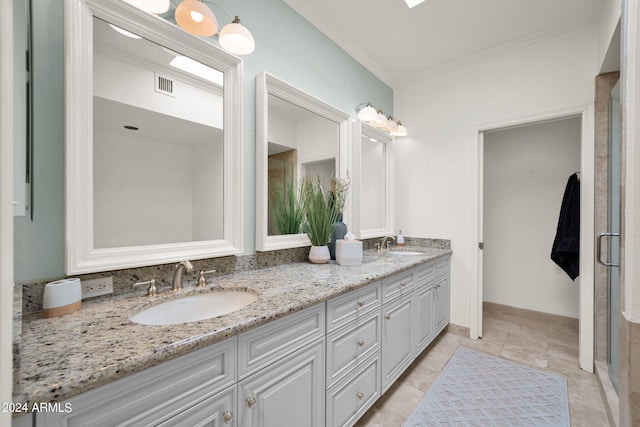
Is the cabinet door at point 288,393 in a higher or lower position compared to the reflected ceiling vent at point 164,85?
lower

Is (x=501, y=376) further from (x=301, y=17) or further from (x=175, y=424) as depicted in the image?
(x=301, y=17)

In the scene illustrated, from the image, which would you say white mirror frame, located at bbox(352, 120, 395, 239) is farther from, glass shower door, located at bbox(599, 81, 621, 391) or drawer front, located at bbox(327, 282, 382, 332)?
glass shower door, located at bbox(599, 81, 621, 391)

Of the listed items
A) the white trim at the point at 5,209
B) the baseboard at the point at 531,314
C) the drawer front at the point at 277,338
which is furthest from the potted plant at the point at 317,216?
the baseboard at the point at 531,314

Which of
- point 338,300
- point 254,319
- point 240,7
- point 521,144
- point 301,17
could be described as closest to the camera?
point 254,319

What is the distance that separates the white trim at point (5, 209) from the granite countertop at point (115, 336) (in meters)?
0.20

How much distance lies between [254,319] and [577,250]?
2.79 m

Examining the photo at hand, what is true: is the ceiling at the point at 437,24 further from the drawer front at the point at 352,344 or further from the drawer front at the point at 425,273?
the drawer front at the point at 352,344

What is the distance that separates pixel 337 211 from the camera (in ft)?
6.59

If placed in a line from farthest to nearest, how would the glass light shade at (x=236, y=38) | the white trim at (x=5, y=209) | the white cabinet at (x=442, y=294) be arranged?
1. the white cabinet at (x=442, y=294)
2. the glass light shade at (x=236, y=38)
3. the white trim at (x=5, y=209)

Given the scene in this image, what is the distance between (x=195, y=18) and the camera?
4.12 feet

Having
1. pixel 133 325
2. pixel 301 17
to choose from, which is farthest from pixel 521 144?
→ pixel 133 325

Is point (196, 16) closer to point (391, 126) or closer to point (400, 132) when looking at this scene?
point (391, 126)

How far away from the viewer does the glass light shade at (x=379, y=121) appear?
2.58 metres

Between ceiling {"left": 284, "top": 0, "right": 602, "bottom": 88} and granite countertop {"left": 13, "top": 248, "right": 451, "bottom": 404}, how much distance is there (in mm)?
1960
